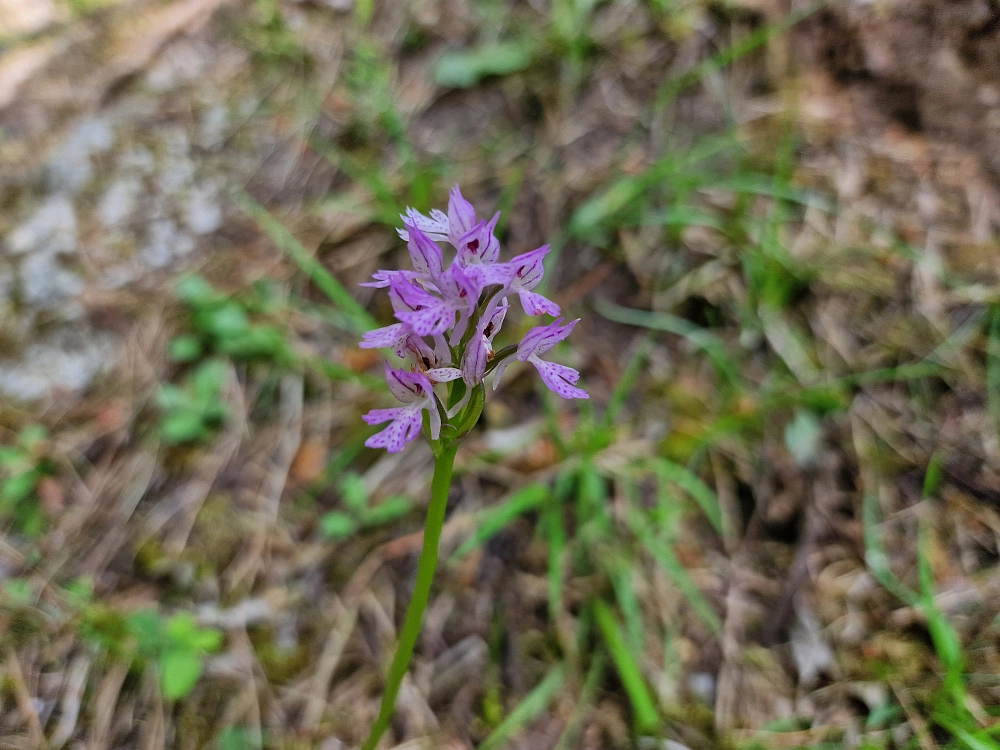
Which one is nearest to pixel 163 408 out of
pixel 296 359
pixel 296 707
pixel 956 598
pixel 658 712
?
pixel 296 359

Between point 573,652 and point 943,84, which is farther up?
point 943,84

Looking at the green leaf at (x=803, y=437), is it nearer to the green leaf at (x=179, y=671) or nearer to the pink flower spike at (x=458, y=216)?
the pink flower spike at (x=458, y=216)

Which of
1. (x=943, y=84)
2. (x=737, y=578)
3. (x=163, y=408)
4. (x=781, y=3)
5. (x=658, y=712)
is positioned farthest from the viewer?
(x=781, y=3)

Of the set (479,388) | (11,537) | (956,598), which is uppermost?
(479,388)

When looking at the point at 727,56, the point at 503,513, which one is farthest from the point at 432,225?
the point at 727,56

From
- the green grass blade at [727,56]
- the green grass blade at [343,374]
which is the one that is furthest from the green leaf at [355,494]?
the green grass blade at [727,56]

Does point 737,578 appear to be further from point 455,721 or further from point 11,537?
point 11,537

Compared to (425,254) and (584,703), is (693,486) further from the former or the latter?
(425,254)

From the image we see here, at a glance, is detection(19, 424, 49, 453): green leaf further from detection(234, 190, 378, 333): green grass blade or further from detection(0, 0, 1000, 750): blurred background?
detection(234, 190, 378, 333): green grass blade
